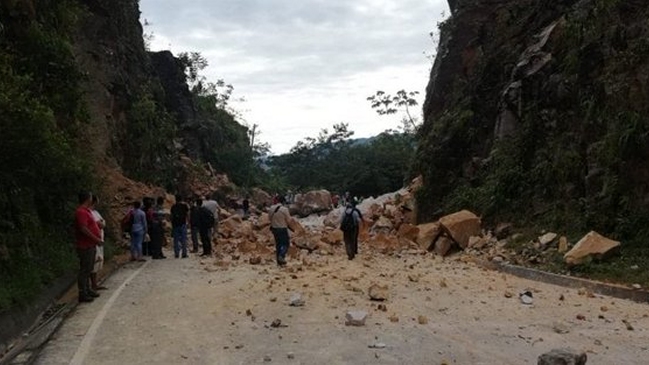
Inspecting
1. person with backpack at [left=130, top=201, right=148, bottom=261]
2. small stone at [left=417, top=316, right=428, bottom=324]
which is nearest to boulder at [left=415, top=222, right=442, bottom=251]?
person with backpack at [left=130, top=201, right=148, bottom=261]

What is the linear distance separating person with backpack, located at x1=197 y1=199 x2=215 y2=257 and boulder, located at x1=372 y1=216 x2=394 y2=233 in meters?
9.64

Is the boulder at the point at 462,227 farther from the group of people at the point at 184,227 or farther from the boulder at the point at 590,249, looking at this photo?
the boulder at the point at 590,249

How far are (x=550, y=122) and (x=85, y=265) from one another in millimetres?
14590

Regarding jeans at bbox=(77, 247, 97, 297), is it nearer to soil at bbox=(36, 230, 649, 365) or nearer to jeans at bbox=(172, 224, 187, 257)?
soil at bbox=(36, 230, 649, 365)

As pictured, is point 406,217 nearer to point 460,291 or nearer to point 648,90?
point 648,90

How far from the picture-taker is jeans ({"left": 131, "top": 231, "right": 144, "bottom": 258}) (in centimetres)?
1733

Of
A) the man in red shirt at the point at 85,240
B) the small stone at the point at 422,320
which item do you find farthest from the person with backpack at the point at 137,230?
the small stone at the point at 422,320

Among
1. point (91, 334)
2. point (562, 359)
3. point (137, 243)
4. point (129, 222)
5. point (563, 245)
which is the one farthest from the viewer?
point (137, 243)

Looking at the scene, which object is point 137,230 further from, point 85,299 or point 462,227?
point 462,227

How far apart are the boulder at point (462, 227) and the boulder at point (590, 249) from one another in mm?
5599

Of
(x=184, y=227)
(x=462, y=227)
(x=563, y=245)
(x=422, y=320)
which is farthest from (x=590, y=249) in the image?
(x=184, y=227)

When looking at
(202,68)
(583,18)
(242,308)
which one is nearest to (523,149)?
(583,18)

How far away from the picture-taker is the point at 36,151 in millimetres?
11930

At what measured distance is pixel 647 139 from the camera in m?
14.9
